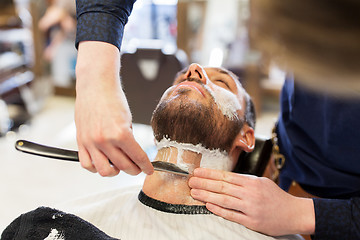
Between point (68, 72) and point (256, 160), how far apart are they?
3.38 m

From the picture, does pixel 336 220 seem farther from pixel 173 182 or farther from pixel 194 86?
pixel 194 86

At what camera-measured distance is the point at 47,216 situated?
3.41 ft

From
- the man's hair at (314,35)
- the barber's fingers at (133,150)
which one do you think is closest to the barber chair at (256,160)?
the barber's fingers at (133,150)

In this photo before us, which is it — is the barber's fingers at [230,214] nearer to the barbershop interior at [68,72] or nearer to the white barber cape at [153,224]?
the white barber cape at [153,224]

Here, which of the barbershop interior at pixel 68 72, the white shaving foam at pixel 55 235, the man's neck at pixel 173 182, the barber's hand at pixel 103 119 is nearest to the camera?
the barber's hand at pixel 103 119

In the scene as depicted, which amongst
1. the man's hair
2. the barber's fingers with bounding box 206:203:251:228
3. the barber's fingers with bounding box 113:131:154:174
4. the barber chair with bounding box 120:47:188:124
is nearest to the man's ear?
the barber's fingers with bounding box 206:203:251:228

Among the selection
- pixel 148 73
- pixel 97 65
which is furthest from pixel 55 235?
pixel 148 73

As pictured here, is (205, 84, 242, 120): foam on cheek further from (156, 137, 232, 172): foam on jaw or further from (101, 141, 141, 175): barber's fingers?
(101, 141, 141, 175): barber's fingers

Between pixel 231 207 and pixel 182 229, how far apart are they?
0.56ft

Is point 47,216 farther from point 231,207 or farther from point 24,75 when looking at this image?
point 24,75

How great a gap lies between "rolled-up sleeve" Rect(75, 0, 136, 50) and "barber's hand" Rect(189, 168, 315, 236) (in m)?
0.51

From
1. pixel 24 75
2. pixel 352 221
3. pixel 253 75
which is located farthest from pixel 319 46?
pixel 24 75

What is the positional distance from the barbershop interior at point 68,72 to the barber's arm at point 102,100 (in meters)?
1.13

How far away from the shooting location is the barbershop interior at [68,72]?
2.28 m
